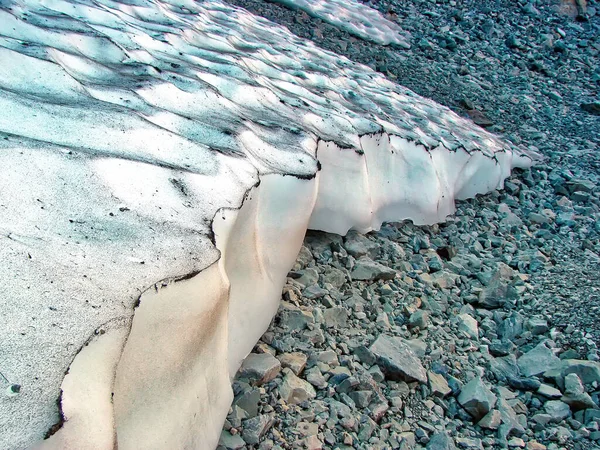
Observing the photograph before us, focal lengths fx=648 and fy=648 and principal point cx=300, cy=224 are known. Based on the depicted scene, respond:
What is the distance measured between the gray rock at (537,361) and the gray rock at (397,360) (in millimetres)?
263

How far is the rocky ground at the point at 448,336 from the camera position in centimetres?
125

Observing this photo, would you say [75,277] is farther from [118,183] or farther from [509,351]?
[509,351]

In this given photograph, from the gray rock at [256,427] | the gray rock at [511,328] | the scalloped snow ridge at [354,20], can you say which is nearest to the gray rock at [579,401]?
the gray rock at [511,328]

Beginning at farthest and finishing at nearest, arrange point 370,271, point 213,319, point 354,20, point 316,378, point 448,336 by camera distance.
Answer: point 354,20 < point 370,271 < point 448,336 < point 316,378 < point 213,319

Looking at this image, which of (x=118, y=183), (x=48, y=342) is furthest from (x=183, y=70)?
(x=48, y=342)

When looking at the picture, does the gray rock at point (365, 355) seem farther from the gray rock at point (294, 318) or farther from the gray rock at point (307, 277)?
the gray rock at point (307, 277)

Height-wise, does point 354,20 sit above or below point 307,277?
below

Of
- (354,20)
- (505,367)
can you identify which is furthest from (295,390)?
(354,20)

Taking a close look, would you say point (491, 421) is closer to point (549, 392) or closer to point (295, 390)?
point (549, 392)

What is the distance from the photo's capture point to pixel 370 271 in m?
1.73

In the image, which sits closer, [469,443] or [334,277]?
[469,443]

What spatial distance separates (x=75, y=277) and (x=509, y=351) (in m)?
1.08

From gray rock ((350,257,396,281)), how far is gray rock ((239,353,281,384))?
47 centimetres

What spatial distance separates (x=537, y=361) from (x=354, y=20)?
10.6ft
